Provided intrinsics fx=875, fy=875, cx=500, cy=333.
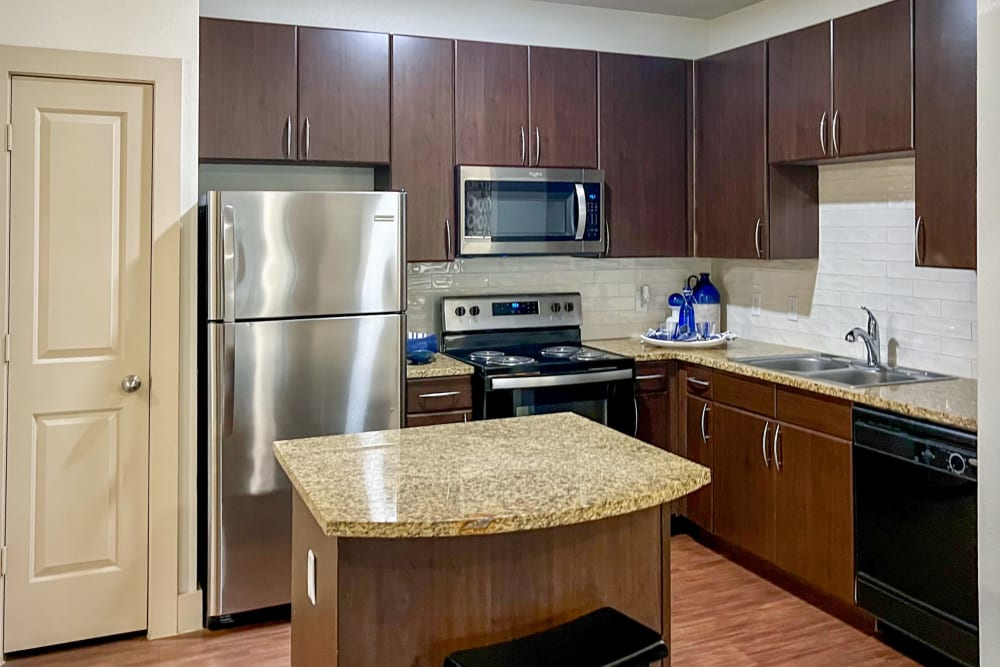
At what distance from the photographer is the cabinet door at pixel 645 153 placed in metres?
4.27

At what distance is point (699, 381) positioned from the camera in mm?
4031

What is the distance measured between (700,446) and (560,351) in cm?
79

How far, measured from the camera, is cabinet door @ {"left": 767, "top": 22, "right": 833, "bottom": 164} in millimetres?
3633

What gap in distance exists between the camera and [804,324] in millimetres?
4211

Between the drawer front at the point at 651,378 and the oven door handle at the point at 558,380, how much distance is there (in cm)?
13

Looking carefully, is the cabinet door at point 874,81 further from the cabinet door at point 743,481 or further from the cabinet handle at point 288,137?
the cabinet handle at point 288,137

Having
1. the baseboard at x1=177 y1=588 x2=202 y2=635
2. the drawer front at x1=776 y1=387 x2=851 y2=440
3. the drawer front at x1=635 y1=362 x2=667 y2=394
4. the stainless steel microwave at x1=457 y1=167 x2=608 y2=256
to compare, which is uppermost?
the stainless steel microwave at x1=457 y1=167 x2=608 y2=256

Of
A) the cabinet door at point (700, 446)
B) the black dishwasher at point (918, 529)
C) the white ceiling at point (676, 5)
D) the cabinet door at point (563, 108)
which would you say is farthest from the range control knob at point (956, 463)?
the white ceiling at point (676, 5)

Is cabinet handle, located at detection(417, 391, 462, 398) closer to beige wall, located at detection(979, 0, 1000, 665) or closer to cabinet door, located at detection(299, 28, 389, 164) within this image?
cabinet door, located at detection(299, 28, 389, 164)

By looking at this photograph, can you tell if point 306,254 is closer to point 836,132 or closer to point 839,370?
point 836,132

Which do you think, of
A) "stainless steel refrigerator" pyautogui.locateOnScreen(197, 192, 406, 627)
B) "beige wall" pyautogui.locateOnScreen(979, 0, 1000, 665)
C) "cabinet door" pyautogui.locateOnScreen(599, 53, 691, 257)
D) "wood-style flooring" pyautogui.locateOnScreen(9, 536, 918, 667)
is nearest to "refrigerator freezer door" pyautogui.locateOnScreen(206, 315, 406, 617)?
"stainless steel refrigerator" pyautogui.locateOnScreen(197, 192, 406, 627)

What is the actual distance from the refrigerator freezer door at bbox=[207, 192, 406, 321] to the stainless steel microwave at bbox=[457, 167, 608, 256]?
0.60m

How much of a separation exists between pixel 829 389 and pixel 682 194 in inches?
60.5

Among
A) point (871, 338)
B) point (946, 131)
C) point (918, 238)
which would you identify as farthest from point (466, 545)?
point (871, 338)
